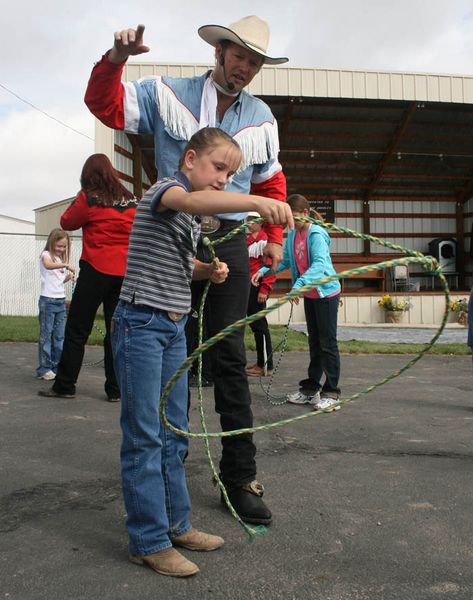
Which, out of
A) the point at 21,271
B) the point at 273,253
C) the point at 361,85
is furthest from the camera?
the point at 361,85

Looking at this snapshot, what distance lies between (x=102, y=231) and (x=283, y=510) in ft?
9.69

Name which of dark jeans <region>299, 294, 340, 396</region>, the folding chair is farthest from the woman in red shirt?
the folding chair

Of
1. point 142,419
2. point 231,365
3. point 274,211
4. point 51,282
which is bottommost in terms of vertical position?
point 142,419

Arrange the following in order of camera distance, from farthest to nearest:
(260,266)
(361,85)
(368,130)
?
1. (368,130)
2. (361,85)
3. (260,266)

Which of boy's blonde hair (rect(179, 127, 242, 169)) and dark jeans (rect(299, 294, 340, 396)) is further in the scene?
dark jeans (rect(299, 294, 340, 396))

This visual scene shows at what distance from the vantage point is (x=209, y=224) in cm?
266

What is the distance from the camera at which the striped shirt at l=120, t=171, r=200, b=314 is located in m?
2.14

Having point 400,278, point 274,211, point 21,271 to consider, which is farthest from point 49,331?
point 400,278

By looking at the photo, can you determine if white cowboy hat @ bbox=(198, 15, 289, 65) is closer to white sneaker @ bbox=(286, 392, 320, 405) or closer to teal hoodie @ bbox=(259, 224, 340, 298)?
teal hoodie @ bbox=(259, 224, 340, 298)

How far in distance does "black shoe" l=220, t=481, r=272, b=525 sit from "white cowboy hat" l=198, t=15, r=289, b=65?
70.5 inches

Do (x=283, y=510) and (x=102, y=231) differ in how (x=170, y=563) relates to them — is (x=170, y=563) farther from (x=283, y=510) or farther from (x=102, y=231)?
(x=102, y=231)

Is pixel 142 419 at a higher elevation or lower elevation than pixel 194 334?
lower

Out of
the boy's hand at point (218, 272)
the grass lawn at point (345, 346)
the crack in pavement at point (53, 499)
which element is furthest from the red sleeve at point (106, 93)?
the grass lawn at point (345, 346)

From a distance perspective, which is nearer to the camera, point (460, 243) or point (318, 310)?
point (318, 310)
